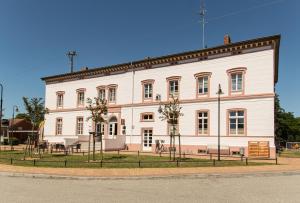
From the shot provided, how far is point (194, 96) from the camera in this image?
2820cm

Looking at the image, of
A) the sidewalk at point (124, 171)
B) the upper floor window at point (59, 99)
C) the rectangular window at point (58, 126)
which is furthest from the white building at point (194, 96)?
the sidewalk at point (124, 171)

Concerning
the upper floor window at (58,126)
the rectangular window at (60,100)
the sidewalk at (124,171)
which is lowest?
the sidewalk at (124,171)

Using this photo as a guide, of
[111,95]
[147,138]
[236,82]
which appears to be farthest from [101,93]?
[236,82]

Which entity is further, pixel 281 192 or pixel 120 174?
pixel 120 174

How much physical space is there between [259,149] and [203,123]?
18.9 ft

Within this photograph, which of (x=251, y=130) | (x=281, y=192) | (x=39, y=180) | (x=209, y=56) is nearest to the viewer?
(x=281, y=192)

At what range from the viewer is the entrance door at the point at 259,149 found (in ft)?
76.3

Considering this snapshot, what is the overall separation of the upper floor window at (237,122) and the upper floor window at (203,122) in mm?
2267

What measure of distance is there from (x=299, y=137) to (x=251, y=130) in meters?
77.5

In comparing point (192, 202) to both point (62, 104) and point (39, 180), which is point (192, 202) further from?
point (62, 104)

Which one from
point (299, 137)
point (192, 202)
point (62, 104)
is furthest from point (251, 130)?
point (299, 137)

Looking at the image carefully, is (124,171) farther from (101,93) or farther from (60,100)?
(60,100)

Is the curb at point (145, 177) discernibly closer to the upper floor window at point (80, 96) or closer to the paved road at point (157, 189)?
the paved road at point (157, 189)

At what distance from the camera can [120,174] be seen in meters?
14.2
